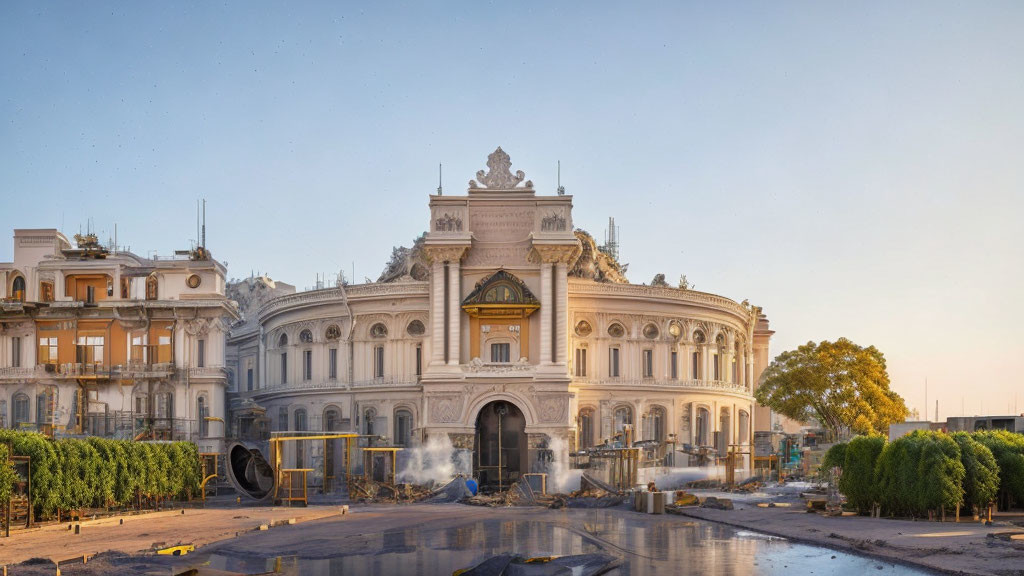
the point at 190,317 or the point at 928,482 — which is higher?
the point at 190,317

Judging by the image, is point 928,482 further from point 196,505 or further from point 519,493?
point 196,505

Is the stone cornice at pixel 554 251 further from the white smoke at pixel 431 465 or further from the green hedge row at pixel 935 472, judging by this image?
the green hedge row at pixel 935 472

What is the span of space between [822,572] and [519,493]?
24.7 meters

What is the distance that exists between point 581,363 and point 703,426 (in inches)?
408

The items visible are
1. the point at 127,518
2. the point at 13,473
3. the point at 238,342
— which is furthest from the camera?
the point at 238,342

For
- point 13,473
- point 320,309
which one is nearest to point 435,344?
point 320,309

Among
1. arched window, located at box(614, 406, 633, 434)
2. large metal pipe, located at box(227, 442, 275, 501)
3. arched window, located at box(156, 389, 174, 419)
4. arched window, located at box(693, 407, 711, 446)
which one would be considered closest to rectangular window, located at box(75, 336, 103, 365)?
arched window, located at box(156, 389, 174, 419)

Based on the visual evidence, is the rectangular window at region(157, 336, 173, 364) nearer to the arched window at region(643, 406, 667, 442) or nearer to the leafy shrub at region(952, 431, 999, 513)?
the arched window at region(643, 406, 667, 442)

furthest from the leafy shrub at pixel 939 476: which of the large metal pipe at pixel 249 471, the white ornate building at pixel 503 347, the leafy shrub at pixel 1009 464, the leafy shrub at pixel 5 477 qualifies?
the leafy shrub at pixel 5 477

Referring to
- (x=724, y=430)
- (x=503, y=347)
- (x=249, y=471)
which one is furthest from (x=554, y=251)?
(x=724, y=430)

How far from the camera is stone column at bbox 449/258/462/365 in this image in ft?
198

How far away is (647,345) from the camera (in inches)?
2736

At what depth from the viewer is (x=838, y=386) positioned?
69562 mm

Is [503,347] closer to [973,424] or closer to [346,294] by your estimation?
[346,294]
